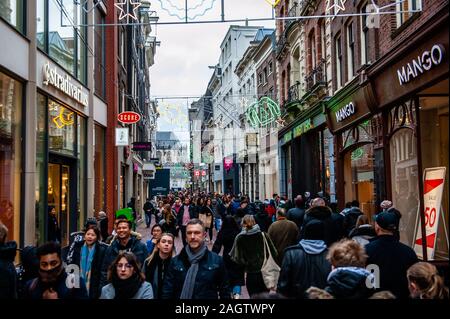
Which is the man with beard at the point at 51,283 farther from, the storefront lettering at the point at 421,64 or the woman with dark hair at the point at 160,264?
the storefront lettering at the point at 421,64

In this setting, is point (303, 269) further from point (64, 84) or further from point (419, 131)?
point (64, 84)

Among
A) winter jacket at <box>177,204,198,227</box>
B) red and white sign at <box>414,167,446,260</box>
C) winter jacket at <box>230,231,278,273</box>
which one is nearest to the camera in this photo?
winter jacket at <box>230,231,278,273</box>

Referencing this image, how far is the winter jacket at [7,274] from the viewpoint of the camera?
4.81 m

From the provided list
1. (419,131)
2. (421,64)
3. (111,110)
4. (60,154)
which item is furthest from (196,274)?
(111,110)

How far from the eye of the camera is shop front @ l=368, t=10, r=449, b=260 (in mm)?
8953

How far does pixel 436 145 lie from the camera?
9.82 meters

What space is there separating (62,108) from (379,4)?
9195mm

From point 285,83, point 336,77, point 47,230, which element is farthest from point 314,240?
point 285,83

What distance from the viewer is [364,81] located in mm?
13500

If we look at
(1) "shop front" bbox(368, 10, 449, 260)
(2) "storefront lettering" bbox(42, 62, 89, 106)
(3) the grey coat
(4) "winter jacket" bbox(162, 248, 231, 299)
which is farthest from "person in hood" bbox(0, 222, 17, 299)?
(2) "storefront lettering" bbox(42, 62, 89, 106)

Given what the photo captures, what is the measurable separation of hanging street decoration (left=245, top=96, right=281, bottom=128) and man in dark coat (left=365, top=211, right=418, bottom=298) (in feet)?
65.2

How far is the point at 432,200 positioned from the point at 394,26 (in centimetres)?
513

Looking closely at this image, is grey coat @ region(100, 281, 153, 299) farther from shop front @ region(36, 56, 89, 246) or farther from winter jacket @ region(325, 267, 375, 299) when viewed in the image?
shop front @ region(36, 56, 89, 246)

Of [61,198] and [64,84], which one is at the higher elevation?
[64,84]
